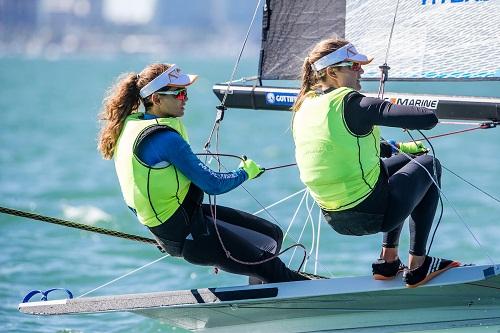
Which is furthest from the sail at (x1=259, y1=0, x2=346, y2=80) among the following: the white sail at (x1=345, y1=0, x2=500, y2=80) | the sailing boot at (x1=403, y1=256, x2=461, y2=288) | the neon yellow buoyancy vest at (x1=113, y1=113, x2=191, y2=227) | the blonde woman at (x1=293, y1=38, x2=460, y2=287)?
the sailing boot at (x1=403, y1=256, x2=461, y2=288)

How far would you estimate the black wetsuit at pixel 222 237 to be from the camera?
15.7 ft

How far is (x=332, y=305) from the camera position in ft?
16.1

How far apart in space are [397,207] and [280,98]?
113 cm

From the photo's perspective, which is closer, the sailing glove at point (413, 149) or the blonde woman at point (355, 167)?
the blonde woman at point (355, 167)

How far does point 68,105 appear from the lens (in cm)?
3488

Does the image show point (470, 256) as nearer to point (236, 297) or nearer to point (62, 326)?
point (62, 326)

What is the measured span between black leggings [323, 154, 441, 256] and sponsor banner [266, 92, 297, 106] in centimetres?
83

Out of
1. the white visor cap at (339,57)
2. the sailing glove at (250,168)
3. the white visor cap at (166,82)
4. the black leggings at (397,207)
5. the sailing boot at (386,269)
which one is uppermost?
the white visor cap at (339,57)

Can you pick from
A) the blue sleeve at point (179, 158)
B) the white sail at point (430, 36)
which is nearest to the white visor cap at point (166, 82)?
the blue sleeve at point (179, 158)

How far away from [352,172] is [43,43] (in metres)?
104

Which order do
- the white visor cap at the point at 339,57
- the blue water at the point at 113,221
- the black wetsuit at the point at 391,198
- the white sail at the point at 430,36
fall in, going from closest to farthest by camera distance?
the black wetsuit at the point at 391,198
the white visor cap at the point at 339,57
the white sail at the point at 430,36
the blue water at the point at 113,221

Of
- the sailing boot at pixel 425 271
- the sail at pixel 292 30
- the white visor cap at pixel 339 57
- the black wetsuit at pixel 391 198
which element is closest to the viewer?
the black wetsuit at pixel 391 198

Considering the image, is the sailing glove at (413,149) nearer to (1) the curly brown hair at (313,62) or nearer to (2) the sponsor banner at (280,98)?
(1) the curly brown hair at (313,62)

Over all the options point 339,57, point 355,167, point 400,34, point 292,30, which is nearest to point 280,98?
point 292,30
